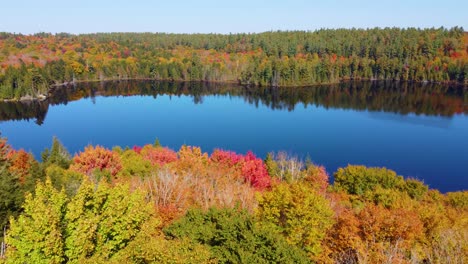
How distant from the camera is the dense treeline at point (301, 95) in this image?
11856 centimetres

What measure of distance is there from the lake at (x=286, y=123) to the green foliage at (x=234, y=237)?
46967 millimetres

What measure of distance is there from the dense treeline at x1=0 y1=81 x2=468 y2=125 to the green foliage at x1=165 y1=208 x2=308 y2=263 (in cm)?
9497

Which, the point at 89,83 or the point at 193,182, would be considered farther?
the point at 89,83

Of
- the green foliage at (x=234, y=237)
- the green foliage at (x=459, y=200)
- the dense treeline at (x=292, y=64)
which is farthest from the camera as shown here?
the dense treeline at (x=292, y=64)

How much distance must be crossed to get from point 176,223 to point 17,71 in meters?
134

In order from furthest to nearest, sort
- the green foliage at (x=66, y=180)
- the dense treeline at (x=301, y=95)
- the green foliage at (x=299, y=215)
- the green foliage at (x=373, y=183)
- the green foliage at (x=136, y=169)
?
the dense treeline at (x=301, y=95) → the green foliage at (x=373, y=183) → the green foliage at (x=136, y=169) → the green foliage at (x=66, y=180) → the green foliage at (x=299, y=215)

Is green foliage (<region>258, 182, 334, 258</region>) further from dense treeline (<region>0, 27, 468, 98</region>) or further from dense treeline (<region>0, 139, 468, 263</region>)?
dense treeline (<region>0, 27, 468, 98</region>)

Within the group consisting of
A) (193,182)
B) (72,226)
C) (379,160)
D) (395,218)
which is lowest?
(379,160)

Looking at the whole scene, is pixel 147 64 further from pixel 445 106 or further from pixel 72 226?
pixel 72 226

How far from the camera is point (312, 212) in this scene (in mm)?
24203

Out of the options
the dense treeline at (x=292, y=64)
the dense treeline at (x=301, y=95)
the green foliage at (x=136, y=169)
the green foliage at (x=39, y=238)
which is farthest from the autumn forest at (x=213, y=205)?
the dense treeline at (x=292, y=64)

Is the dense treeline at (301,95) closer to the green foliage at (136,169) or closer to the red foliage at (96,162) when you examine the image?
the red foliage at (96,162)

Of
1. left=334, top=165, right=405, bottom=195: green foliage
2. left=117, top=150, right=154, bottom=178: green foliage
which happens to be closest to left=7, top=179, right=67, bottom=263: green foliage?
left=117, top=150, right=154, bottom=178: green foliage

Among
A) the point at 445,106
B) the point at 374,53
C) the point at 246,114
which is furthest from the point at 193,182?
the point at 374,53
